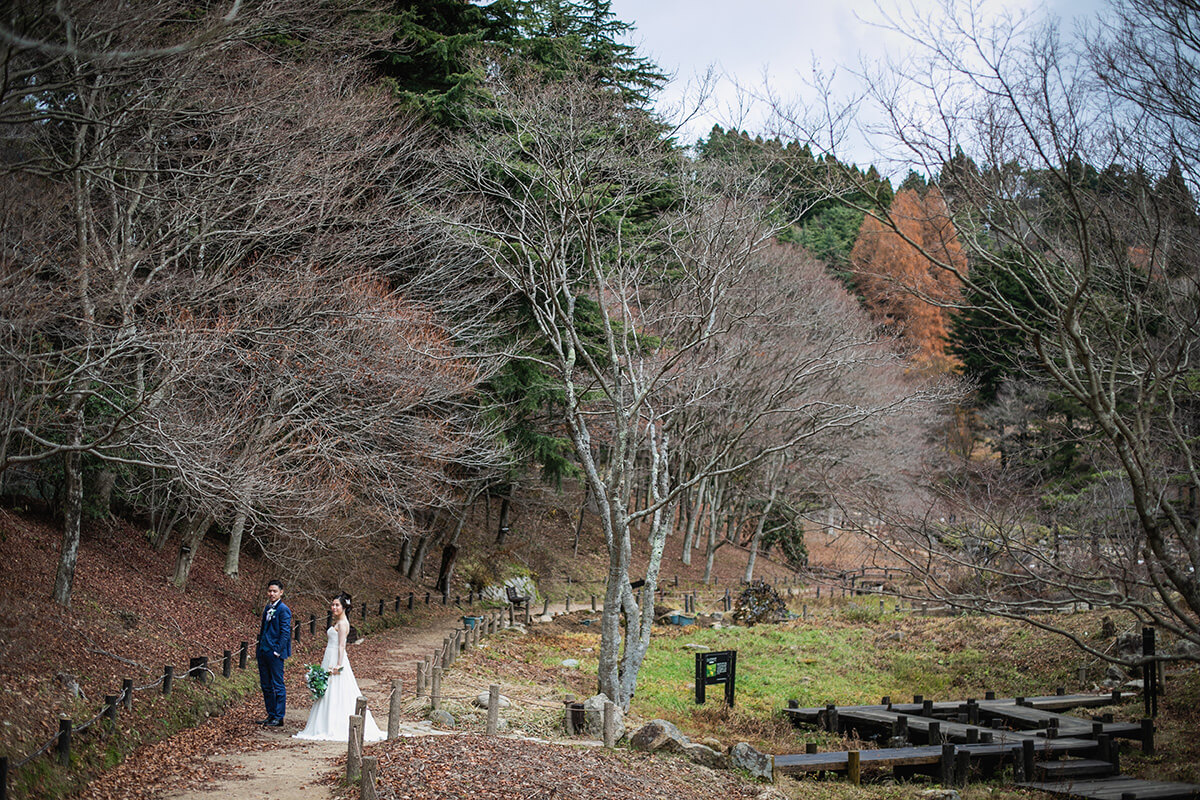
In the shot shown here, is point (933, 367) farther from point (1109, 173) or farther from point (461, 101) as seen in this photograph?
point (1109, 173)

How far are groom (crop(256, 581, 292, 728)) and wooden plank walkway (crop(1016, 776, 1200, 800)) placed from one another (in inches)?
375

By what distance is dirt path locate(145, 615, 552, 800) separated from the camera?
310 inches

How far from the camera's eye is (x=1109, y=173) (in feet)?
24.4

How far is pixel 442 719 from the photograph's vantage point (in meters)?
11.3

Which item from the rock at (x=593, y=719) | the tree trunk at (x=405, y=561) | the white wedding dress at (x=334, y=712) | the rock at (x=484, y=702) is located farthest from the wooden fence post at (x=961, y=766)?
the tree trunk at (x=405, y=561)

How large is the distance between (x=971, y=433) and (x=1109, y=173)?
43.1 meters

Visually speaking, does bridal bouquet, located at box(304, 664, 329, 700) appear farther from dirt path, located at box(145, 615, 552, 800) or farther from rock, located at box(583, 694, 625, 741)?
rock, located at box(583, 694, 625, 741)

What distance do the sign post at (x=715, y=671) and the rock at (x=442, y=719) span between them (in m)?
5.41

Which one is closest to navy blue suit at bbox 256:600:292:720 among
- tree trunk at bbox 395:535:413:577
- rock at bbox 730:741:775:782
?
rock at bbox 730:741:775:782

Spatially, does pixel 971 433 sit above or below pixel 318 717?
above

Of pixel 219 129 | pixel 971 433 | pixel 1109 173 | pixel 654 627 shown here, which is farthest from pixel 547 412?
pixel 971 433

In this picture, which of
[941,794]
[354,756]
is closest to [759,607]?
[941,794]

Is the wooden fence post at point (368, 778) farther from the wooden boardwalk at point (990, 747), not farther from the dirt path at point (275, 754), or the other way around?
the wooden boardwalk at point (990, 747)

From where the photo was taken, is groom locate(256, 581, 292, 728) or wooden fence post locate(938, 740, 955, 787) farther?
wooden fence post locate(938, 740, 955, 787)
